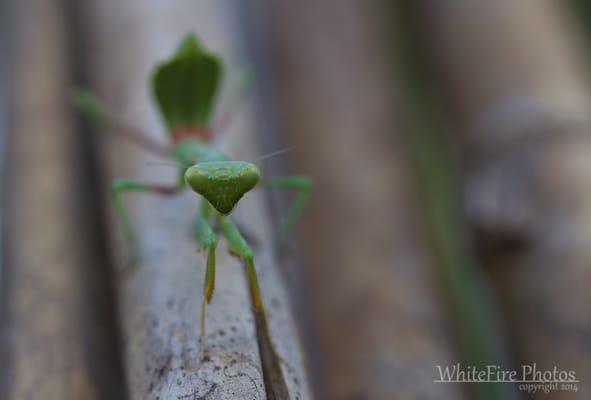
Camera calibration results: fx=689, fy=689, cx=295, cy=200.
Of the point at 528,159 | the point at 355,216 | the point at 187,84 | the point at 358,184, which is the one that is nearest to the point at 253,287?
the point at 187,84

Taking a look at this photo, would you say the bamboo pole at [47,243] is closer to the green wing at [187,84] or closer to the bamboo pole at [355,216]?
the green wing at [187,84]

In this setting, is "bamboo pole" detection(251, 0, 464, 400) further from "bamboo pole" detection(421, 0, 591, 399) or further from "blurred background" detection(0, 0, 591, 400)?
"bamboo pole" detection(421, 0, 591, 399)

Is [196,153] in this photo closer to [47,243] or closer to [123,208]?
[123,208]

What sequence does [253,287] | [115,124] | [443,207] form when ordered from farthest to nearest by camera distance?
1. [443,207]
2. [115,124]
3. [253,287]

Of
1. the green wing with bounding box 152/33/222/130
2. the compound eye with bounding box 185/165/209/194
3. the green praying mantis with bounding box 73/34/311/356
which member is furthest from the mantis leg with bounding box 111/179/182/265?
the compound eye with bounding box 185/165/209/194

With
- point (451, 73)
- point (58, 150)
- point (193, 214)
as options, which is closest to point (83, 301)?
point (193, 214)

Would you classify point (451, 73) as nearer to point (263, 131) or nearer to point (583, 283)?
point (263, 131)

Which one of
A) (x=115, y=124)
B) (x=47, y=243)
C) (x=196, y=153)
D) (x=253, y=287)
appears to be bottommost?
(x=253, y=287)
